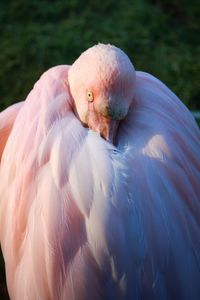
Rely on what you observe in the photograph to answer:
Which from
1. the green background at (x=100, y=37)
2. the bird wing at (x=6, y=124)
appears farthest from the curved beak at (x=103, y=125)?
the green background at (x=100, y=37)

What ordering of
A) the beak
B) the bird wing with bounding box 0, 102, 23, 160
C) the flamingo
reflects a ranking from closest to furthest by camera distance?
the flamingo
the beak
the bird wing with bounding box 0, 102, 23, 160

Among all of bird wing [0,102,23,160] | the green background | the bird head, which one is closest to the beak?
the bird head

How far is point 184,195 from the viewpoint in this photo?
155 cm

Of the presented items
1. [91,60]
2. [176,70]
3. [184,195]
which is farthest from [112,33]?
[184,195]

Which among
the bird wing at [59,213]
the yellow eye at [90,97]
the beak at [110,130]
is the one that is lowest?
the bird wing at [59,213]

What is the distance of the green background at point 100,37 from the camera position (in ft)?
10.5

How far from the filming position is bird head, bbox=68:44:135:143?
162 centimetres

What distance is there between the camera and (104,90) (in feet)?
5.33

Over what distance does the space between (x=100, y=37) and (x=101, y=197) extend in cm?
218

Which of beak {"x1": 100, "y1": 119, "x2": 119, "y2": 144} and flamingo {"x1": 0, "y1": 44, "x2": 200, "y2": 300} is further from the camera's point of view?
beak {"x1": 100, "y1": 119, "x2": 119, "y2": 144}

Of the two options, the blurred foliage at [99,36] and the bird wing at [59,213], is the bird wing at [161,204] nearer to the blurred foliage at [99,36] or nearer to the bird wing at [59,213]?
the bird wing at [59,213]

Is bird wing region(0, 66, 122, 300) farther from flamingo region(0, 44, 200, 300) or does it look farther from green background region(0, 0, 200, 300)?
green background region(0, 0, 200, 300)

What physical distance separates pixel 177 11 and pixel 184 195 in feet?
8.38

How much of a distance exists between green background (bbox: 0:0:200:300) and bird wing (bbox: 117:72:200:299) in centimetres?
145
